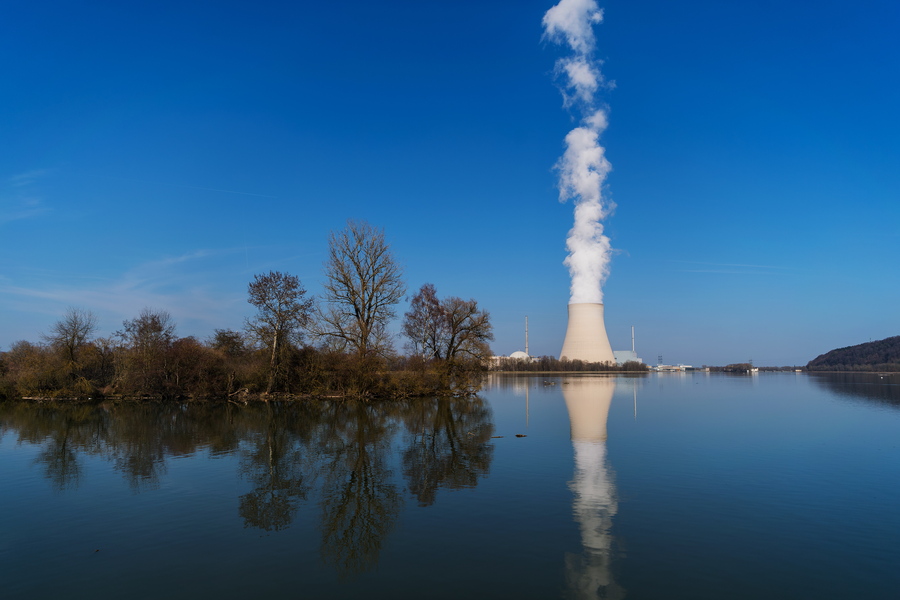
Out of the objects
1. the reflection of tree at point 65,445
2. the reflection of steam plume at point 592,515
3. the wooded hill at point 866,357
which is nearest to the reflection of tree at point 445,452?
the reflection of steam plume at point 592,515

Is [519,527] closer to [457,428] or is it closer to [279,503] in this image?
[279,503]

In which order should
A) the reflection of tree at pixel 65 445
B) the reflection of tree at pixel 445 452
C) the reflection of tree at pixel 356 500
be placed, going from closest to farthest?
the reflection of tree at pixel 356 500, the reflection of tree at pixel 445 452, the reflection of tree at pixel 65 445

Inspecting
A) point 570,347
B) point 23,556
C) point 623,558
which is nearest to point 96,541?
point 23,556

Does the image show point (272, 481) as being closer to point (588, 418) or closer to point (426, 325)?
point (588, 418)

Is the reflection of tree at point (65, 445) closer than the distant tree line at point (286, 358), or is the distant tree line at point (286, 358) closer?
the reflection of tree at point (65, 445)

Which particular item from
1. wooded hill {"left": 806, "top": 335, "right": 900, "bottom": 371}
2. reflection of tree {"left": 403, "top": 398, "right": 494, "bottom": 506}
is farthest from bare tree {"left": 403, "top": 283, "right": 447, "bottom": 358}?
wooded hill {"left": 806, "top": 335, "right": 900, "bottom": 371}

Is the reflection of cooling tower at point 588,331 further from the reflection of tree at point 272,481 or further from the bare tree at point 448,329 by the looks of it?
the reflection of tree at point 272,481

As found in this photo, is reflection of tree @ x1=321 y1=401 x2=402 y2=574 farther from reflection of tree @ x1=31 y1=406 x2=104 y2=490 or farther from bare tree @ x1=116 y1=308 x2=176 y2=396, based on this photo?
bare tree @ x1=116 y1=308 x2=176 y2=396
